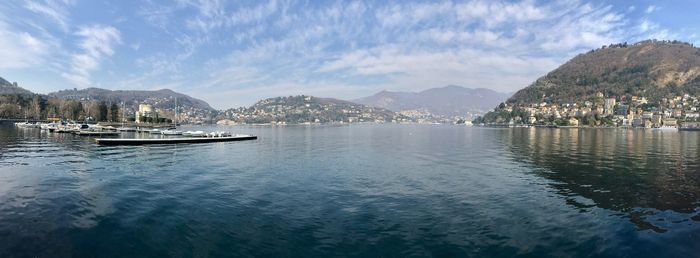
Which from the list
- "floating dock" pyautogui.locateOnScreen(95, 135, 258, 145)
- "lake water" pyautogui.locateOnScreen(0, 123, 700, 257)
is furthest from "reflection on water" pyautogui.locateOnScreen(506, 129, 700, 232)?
"floating dock" pyautogui.locateOnScreen(95, 135, 258, 145)

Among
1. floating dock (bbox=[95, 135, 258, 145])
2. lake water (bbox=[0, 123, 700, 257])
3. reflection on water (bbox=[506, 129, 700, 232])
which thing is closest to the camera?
lake water (bbox=[0, 123, 700, 257])

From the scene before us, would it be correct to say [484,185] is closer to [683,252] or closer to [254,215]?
[683,252]

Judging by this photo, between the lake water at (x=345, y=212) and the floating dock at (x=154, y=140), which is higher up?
the floating dock at (x=154, y=140)

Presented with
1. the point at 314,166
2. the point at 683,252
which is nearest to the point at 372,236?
the point at 683,252

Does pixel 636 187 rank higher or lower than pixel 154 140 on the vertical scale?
lower

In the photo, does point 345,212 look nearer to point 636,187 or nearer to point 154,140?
point 636,187

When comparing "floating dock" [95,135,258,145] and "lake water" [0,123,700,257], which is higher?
"floating dock" [95,135,258,145]

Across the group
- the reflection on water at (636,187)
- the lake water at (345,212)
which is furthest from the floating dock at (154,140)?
the reflection on water at (636,187)

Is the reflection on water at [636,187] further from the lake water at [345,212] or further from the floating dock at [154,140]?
the floating dock at [154,140]

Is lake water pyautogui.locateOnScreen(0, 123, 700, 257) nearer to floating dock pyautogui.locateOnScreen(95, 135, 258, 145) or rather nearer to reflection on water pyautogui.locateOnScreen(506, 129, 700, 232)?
reflection on water pyautogui.locateOnScreen(506, 129, 700, 232)

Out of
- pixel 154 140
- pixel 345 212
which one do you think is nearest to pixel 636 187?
pixel 345 212

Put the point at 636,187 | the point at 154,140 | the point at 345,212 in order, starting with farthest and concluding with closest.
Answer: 1. the point at 154,140
2. the point at 636,187
3. the point at 345,212

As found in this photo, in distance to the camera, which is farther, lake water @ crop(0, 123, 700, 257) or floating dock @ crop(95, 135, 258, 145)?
floating dock @ crop(95, 135, 258, 145)

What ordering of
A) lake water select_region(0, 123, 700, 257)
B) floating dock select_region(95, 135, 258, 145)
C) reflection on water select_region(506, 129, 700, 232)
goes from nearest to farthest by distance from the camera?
1. lake water select_region(0, 123, 700, 257)
2. reflection on water select_region(506, 129, 700, 232)
3. floating dock select_region(95, 135, 258, 145)
